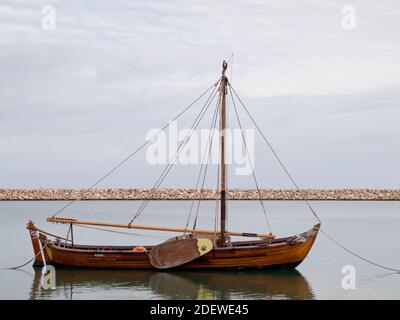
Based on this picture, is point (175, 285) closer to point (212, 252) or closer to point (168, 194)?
point (212, 252)

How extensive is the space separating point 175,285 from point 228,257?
2345 mm

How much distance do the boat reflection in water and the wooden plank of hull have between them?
289 millimetres

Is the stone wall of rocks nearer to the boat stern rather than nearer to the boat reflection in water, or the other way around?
the boat stern

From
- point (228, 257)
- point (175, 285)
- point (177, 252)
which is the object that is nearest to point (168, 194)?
point (177, 252)

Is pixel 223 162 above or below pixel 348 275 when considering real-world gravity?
above

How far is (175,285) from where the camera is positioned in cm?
2455

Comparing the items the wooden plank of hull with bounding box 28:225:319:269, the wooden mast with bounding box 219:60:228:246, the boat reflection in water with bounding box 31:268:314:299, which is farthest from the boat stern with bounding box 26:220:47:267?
the wooden mast with bounding box 219:60:228:246

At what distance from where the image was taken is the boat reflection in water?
74.9 ft

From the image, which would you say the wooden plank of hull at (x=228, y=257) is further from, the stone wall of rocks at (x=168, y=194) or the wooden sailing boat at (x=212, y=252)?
the stone wall of rocks at (x=168, y=194)

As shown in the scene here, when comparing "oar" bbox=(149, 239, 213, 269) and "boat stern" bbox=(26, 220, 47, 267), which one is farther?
"boat stern" bbox=(26, 220, 47, 267)

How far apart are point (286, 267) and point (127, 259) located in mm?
6049
